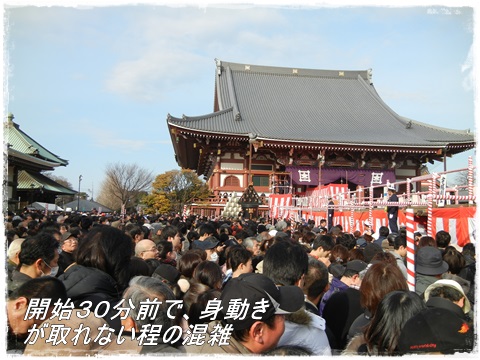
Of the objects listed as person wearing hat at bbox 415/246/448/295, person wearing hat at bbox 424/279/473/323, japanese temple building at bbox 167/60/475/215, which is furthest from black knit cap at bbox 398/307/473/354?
japanese temple building at bbox 167/60/475/215

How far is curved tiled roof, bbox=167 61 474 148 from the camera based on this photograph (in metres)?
23.2

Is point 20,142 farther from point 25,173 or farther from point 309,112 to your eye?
point 309,112

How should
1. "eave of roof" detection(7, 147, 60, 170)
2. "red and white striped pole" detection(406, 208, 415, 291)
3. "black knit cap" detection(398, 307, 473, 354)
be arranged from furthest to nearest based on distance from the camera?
"eave of roof" detection(7, 147, 60, 170)
"red and white striped pole" detection(406, 208, 415, 291)
"black knit cap" detection(398, 307, 473, 354)

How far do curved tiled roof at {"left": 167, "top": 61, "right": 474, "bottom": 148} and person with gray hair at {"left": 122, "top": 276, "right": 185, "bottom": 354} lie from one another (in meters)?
19.2

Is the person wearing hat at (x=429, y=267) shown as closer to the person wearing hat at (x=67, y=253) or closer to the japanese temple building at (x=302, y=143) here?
the person wearing hat at (x=67, y=253)

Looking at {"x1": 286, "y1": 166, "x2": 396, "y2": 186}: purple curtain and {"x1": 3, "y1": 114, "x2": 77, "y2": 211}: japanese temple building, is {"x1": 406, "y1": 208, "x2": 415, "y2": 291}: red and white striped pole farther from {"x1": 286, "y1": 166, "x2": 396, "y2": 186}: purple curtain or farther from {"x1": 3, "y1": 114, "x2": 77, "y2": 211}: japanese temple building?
{"x1": 286, "y1": 166, "x2": 396, "y2": 186}: purple curtain

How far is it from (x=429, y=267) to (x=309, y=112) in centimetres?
2524

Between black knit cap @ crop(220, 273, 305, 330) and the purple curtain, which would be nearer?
black knit cap @ crop(220, 273, 305, 330)

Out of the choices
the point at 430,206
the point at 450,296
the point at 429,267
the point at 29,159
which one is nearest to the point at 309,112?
the point at 29,159

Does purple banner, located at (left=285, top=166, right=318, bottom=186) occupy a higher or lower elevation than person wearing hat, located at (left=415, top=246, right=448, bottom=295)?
higher

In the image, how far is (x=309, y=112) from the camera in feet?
93.7

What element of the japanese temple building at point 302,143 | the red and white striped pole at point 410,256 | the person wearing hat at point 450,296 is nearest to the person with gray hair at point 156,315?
the person wearing hat at point 450,296

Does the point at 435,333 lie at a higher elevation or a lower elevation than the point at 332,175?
lower

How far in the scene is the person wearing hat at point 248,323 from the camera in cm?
203
